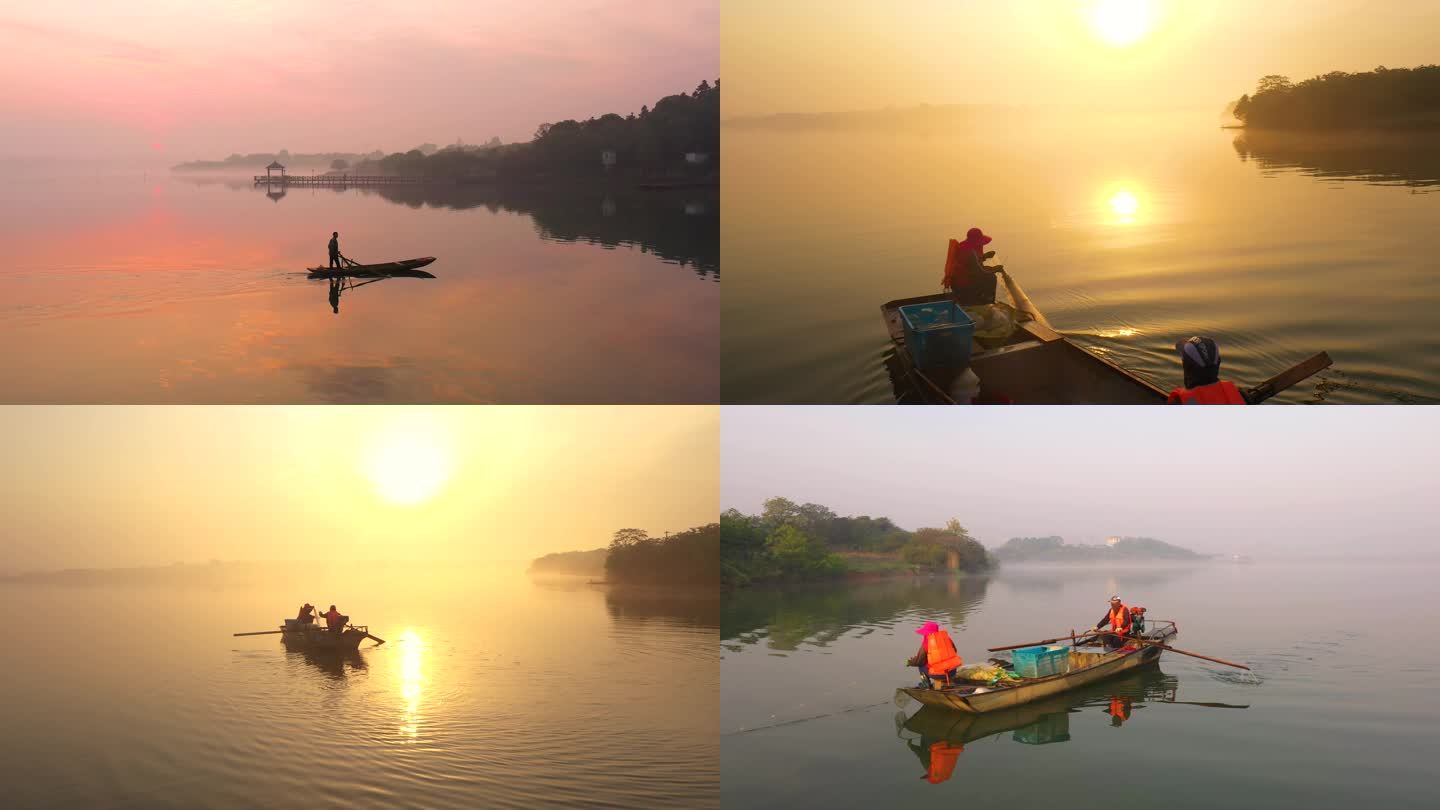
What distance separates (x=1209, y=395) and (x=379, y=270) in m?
8.51

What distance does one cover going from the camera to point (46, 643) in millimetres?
15430

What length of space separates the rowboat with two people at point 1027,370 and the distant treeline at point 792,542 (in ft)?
19.7

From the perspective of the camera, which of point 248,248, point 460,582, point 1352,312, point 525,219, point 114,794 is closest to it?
point 114,794

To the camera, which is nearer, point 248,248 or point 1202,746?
point 1202,746

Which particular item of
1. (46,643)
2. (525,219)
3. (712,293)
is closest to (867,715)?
(712,293)

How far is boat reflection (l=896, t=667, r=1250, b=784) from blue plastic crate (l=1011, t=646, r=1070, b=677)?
224 millimetres

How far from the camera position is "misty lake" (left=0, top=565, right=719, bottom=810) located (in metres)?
9.16

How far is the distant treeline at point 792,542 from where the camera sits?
14570 mm

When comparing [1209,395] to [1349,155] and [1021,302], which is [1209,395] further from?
[1349,155]

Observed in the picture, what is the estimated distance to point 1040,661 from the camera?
8898 mm

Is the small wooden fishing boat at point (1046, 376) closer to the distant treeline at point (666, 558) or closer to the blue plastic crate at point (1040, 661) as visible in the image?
the blue plastic crate at point (1040, 661)

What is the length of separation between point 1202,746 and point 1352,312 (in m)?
4.74

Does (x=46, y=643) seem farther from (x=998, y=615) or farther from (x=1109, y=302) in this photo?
(x=1109, y=302)

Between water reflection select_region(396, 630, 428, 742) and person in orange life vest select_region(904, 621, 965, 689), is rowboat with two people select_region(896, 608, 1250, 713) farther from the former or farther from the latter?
water reflection select_region(396, 630, 428, 742)
